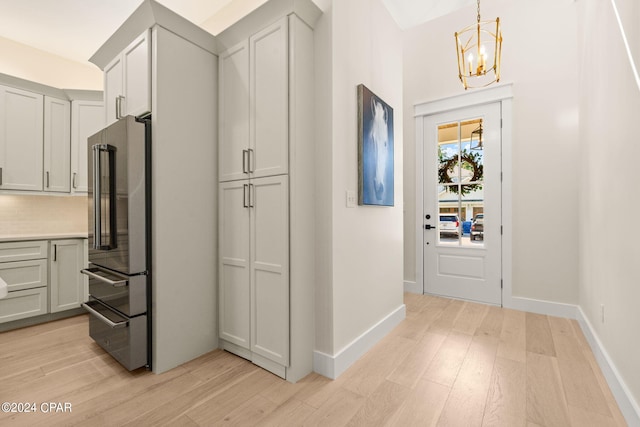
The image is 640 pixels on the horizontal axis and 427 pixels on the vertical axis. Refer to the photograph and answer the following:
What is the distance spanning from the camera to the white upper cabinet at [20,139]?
3.08 meters

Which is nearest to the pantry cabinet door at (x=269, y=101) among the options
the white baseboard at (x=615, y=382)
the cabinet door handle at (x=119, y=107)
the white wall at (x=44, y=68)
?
the cabinet door handle at (x=119, y=107)

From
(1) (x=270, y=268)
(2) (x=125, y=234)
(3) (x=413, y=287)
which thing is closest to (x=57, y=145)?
(2) (x=125, y=234)

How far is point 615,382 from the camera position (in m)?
1.75

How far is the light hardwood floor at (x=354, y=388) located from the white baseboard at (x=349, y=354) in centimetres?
5

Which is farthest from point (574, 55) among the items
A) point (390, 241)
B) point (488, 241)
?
point (390, 241)

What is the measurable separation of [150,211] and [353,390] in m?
1.80

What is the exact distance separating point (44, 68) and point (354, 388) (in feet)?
16.6

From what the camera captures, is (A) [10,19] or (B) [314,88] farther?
(A) [10,19]

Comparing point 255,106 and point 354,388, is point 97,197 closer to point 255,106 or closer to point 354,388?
point 255,106

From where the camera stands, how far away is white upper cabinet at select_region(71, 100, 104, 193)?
353 cm

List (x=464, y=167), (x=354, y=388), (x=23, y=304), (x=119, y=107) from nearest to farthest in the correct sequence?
(x=354, y=388) < (x=119, y=107) < (x=23, y=304) < (x=464, y=167)

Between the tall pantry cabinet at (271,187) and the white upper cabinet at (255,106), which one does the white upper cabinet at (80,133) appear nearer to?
the white upper cabinet at (255,106)

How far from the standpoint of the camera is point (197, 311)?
7.46 feet

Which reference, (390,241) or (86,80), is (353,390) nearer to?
(390,241)
